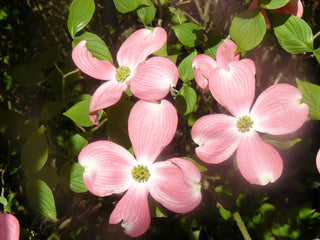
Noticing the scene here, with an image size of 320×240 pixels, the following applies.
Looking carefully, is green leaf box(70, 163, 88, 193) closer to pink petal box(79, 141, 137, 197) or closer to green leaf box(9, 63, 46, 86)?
pink petal box(79, 141, 137, 197)

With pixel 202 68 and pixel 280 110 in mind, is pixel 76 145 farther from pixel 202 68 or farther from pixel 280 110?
pixel 280 110

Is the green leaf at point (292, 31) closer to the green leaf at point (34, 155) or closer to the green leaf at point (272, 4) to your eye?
the green leaf at point (272, 4)

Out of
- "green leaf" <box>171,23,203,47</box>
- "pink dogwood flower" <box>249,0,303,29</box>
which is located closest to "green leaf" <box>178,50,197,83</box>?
"green leaf" <box>171,23,203,47</box>

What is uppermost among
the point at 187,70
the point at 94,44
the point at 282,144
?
the point at 94,44

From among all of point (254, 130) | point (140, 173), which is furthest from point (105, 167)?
point (254, 130)

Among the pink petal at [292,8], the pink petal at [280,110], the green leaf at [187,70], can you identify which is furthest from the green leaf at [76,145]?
the pink petal at [292,8]

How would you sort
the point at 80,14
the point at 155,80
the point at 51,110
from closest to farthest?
the point at 155,80 → the point at 80,14 → the point at 51,110

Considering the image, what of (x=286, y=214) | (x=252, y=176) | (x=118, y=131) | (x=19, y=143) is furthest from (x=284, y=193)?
(x=19, y=143)
